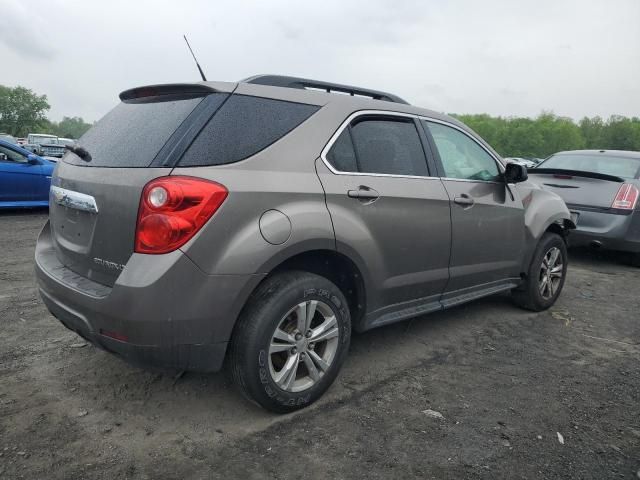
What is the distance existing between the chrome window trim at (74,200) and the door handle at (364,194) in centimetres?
134

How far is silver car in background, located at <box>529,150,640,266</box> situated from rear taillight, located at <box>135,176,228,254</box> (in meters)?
5.16

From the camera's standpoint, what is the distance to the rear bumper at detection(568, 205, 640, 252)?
6594 mm

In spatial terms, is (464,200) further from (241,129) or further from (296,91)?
(241,129)

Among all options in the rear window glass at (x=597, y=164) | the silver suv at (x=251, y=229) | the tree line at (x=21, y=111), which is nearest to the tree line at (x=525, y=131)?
the tree line at (x=21, y=111)

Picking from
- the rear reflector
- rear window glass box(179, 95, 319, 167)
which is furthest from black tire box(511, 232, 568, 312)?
the rear reflector

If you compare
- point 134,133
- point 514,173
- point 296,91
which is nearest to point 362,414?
point 296,91

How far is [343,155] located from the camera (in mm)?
3006

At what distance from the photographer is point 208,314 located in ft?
7.86

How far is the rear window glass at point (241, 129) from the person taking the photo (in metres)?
2.47

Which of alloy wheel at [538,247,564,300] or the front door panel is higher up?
the front door panel

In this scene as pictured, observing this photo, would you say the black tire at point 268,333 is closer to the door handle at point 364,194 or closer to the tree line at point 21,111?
the door handle at point 364,194

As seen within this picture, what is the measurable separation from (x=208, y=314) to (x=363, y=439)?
3.26 feet

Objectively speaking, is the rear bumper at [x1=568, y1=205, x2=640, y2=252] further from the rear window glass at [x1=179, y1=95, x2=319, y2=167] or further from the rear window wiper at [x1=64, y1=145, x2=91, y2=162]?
the rear window wiper at [x1=64, y1=145, x2=91, y2=162]

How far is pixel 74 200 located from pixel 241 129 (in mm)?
964
